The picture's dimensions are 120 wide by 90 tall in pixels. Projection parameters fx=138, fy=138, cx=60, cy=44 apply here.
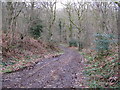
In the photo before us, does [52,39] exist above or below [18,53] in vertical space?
above

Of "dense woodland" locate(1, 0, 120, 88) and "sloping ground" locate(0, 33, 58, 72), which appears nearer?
"dense woodland" locate(1, 0, 120, 88)

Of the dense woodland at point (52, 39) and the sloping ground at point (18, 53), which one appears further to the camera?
the sloping ground at point (18, 53)

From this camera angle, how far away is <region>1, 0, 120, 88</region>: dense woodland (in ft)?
30.5

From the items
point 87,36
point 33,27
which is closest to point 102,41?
point 33,27

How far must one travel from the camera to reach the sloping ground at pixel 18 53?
11.8 metres

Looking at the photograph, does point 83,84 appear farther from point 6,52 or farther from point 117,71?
point 6,52

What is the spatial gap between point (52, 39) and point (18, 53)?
1415 centimetres

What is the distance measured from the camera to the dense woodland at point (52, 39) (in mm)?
9305

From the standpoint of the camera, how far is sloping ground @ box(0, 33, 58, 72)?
1175 centimetres

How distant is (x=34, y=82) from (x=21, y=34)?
14.4 m

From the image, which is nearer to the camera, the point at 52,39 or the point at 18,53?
the point at 18,53

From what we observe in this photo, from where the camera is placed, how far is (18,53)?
51.6 feet

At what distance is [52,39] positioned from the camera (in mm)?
29359

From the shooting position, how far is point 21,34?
20.5 meters
